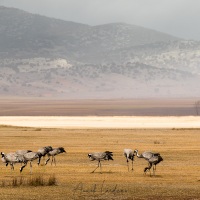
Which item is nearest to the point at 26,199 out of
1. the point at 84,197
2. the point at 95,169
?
the point at 84,197

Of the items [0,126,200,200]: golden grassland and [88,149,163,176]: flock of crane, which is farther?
[88,149,163,176]: flock of crane

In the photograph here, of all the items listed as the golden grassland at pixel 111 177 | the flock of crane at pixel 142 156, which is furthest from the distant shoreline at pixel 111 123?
the flock of crane at pixel 142 156

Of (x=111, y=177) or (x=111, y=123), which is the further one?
(x=111, y=123)

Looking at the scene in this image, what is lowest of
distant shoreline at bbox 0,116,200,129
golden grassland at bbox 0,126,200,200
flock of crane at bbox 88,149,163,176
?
golden grassland at bbox 0,126,200,200

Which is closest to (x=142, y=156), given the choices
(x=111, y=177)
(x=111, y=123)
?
(x=111, y=177)

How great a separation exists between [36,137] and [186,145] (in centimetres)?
1682

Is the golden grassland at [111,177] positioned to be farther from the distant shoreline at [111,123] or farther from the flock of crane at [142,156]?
the distant shoreline at [111,123]

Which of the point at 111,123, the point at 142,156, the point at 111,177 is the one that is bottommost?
the point at 111,177

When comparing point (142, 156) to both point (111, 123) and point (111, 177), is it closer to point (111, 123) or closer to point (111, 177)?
point (111, 177)

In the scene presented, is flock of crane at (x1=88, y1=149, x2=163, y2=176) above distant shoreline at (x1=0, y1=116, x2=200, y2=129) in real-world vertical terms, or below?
below

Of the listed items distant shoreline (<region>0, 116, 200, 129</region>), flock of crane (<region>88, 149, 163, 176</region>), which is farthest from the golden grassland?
distant shoreline (<region>0, 116, 200, 129</region>)

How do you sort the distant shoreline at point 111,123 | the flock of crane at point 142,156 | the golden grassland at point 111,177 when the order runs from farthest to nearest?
the distant shoreline at point 111,123
the flock of crane at point 142,156
the golden grassland at point 111,177

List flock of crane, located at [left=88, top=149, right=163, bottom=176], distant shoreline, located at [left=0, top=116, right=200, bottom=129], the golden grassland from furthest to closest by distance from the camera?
distant shoreline, located at [left=0, top=116, right=200, bottom=129] → flock of crane, located at [left=88, top=149, right=163, bottom=176] → the golden grassland

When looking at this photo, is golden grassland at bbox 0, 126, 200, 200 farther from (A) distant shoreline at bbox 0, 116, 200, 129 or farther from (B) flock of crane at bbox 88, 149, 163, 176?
(A) distant shoreline at bbox 0, 116, 200, 129
